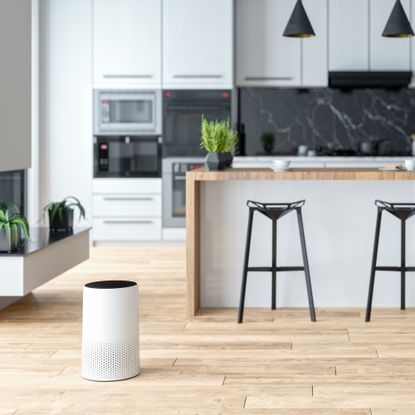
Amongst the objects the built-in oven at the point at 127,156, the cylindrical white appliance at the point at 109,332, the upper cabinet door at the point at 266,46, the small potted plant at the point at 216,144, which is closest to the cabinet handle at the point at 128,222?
the built-in oven at the point at 127,156

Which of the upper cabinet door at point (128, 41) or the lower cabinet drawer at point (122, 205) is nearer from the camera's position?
the upper cabinet door at point (128, 41)

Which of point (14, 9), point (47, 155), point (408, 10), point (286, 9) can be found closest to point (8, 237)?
point (14, 9)

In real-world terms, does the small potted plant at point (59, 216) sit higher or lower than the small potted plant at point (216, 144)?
lower

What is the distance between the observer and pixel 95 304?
3.37m

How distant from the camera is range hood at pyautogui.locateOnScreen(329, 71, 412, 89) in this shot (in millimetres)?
A: 8094

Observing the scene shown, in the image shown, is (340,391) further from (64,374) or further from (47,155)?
(47,155)

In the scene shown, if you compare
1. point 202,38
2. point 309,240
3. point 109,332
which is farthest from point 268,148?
point 109,332

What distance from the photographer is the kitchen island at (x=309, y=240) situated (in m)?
5.05

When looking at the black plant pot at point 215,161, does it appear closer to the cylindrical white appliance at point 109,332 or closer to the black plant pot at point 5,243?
the black plant pot at point 5,243

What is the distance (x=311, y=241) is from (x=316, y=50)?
11.9 ft

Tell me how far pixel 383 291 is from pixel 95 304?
7.73ft

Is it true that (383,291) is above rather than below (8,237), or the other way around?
below

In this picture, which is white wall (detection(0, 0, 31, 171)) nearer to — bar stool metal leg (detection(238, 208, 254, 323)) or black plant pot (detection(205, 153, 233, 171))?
black plant pot (detection(205, 153, 233, 171))

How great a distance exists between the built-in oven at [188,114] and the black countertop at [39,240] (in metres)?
2.30
